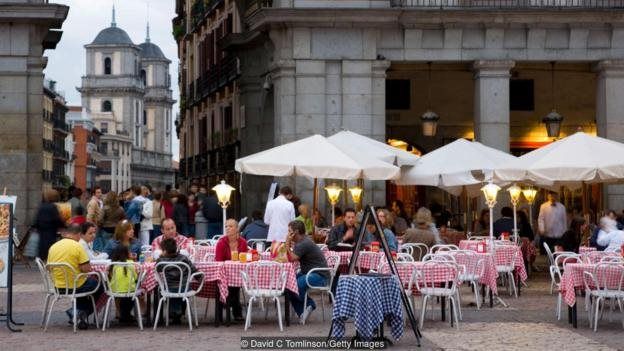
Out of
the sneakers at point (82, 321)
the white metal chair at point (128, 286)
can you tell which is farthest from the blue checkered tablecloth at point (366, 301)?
the sneakers at point (82, 321)

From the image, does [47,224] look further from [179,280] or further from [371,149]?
[179,280]

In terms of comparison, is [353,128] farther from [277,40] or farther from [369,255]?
[369,255]

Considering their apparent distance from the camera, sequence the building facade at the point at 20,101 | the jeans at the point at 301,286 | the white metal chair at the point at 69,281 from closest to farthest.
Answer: the white metal chair at the point at 69,281
the jeans at the point at 301,286
the building facade at the point at 20,101

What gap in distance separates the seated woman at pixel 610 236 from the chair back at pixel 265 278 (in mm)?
5950

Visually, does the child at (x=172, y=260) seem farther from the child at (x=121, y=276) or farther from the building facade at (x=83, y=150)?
the building facade at (x=83, y=150)

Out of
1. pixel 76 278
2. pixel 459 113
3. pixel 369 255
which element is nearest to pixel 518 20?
pixel 459 113

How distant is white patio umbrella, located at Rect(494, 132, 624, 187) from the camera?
22.4 m

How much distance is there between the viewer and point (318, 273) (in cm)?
1827

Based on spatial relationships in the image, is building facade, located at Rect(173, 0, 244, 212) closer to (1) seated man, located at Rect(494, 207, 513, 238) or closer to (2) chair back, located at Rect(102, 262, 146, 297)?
(1) seated man, located at Rect(494, 207, 513, 238)

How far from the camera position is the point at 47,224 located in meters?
26.1

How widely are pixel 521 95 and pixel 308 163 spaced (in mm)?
16773

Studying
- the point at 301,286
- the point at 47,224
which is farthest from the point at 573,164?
the point at 47,224

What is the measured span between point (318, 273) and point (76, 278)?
10.6 ft

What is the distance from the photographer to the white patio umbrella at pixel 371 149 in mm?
25359
